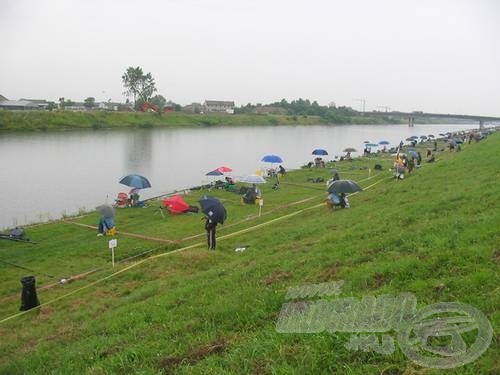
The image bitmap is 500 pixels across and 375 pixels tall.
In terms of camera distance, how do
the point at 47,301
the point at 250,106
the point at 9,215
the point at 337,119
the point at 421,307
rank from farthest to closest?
the point at 250,106 → the point at 337,119 → the point at 9,215 → the point at 47,301 → the point at 421,307

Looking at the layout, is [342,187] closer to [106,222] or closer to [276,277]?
[106,222]

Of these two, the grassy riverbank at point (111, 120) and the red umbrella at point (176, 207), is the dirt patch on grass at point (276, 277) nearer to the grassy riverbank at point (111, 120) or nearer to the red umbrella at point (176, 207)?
the red umbrella at point (176, 207)

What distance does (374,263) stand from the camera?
7977mm

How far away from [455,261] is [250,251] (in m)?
7.16

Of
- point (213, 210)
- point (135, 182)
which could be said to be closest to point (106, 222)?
point (135, 182)

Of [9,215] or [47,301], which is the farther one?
[9,215]

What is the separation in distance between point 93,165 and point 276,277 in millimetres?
37147

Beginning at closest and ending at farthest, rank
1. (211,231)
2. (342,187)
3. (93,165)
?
(211,231) → (342,187) → (93,165)

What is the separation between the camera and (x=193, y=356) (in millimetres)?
6000

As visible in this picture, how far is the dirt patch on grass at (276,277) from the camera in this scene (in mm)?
8438

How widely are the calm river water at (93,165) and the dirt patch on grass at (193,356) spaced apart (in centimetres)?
1902

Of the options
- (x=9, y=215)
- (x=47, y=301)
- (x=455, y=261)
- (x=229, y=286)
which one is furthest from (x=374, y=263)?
(x=9, y=215)

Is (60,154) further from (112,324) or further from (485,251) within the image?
(485,251)

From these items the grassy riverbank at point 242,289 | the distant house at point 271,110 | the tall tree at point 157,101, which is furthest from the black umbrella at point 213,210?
the distant house at point 271,110
